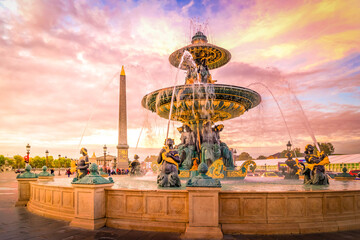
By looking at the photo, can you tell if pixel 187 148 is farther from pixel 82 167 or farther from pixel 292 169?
pixel 292 169

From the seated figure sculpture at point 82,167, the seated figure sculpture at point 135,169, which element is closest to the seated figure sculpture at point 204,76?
the seated figure sculpture at point 135,169

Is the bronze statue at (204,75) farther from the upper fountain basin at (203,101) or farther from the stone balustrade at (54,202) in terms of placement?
the stone balustrade at (54,202)

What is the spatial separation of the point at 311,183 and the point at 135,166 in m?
10.8

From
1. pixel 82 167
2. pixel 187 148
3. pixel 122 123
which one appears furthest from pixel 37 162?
pixel 82 167

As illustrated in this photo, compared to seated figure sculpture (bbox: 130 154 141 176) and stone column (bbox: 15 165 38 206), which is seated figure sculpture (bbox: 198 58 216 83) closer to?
seated figure sculpture (bbox: 130 154 141 176)

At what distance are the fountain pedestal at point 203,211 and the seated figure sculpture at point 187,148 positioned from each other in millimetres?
7399

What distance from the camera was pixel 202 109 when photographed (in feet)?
44.6

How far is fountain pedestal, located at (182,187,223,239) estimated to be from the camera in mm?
6008

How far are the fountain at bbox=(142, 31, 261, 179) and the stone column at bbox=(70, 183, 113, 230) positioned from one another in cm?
641

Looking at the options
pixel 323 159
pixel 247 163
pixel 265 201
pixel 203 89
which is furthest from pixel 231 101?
pixel 265 201

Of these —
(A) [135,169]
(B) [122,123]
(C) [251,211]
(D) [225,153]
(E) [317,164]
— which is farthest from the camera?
(B) [122,123]

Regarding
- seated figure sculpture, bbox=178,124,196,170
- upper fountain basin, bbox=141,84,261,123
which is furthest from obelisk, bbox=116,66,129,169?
seated figure sculpture, bbox=178,124,196,170

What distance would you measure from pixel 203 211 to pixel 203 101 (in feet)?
25.1

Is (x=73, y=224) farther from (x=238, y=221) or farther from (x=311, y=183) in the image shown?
(x=311, y=183)
